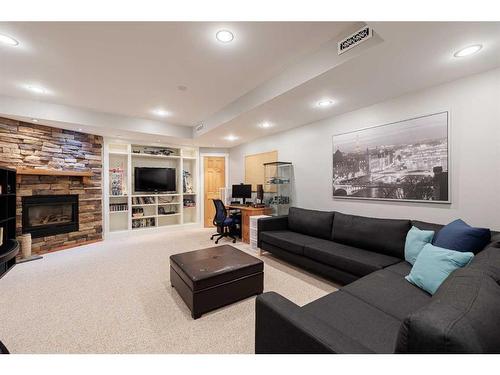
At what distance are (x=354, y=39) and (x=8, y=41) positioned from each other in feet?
10.6

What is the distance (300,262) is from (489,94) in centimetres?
272

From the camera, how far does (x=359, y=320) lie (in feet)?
4.48

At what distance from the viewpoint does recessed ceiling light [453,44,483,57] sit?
5.76 ft

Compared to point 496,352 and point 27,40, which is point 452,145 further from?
point 27,40

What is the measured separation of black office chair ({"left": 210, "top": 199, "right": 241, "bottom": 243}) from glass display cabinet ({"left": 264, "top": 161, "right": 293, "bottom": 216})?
2.98 ft

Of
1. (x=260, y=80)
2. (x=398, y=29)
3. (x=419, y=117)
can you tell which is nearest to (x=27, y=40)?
(x=260, y=80)

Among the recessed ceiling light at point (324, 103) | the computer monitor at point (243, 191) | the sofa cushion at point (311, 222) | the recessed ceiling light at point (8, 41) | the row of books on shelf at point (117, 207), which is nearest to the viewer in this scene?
the recessed ceiling light at point (8, 41)

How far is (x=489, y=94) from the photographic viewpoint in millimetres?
2125

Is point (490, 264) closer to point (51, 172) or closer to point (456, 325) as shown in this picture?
point (456, 325)

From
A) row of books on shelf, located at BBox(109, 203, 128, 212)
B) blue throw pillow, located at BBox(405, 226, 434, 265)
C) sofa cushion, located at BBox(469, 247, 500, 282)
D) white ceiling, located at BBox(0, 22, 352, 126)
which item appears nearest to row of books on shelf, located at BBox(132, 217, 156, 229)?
row of books on shelf, located at BBox(109, 203, 128, 212)

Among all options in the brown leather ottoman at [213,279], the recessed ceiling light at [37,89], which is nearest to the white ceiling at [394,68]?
the brown leather ottoman at [213,279]

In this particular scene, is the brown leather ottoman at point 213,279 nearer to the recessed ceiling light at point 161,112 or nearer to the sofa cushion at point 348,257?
the sofa cushion at point 348,257

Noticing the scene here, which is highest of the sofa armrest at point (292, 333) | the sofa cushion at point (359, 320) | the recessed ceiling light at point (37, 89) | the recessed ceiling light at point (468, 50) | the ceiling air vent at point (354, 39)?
the recessed ceiling light at point (37, 89)

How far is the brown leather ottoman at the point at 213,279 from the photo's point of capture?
203 cm
